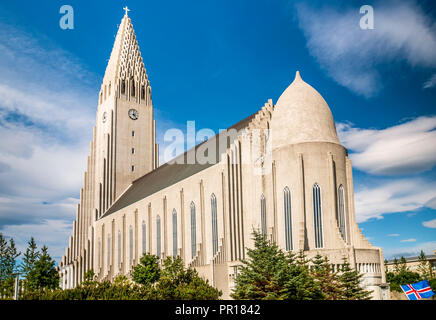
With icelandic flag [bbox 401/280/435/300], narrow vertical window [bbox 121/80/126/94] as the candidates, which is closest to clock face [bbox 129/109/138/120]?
narrow vertical window [bbox 121/80/126/94]

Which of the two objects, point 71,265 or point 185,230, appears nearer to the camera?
point 185,230

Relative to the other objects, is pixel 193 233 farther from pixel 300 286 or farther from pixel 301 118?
pixel 300 286

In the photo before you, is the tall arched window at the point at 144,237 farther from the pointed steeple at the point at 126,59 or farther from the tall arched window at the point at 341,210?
the pointed steeple at the point at 126,59

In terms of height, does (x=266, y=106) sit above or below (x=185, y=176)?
above

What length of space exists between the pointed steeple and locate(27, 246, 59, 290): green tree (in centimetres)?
3267

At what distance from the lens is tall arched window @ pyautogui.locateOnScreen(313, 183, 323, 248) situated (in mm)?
36469

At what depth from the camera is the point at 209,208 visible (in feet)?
144

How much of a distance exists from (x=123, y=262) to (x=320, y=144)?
114ft

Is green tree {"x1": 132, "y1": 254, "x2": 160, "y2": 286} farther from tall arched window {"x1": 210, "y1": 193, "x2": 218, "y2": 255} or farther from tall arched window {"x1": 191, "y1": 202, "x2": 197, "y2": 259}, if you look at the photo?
tall arched window {"x1": 210, "y1": 193, "x2": 218, "y2": 255}

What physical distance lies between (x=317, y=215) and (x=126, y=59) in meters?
50.3

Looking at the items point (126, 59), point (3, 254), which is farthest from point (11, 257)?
point (126, 59)
